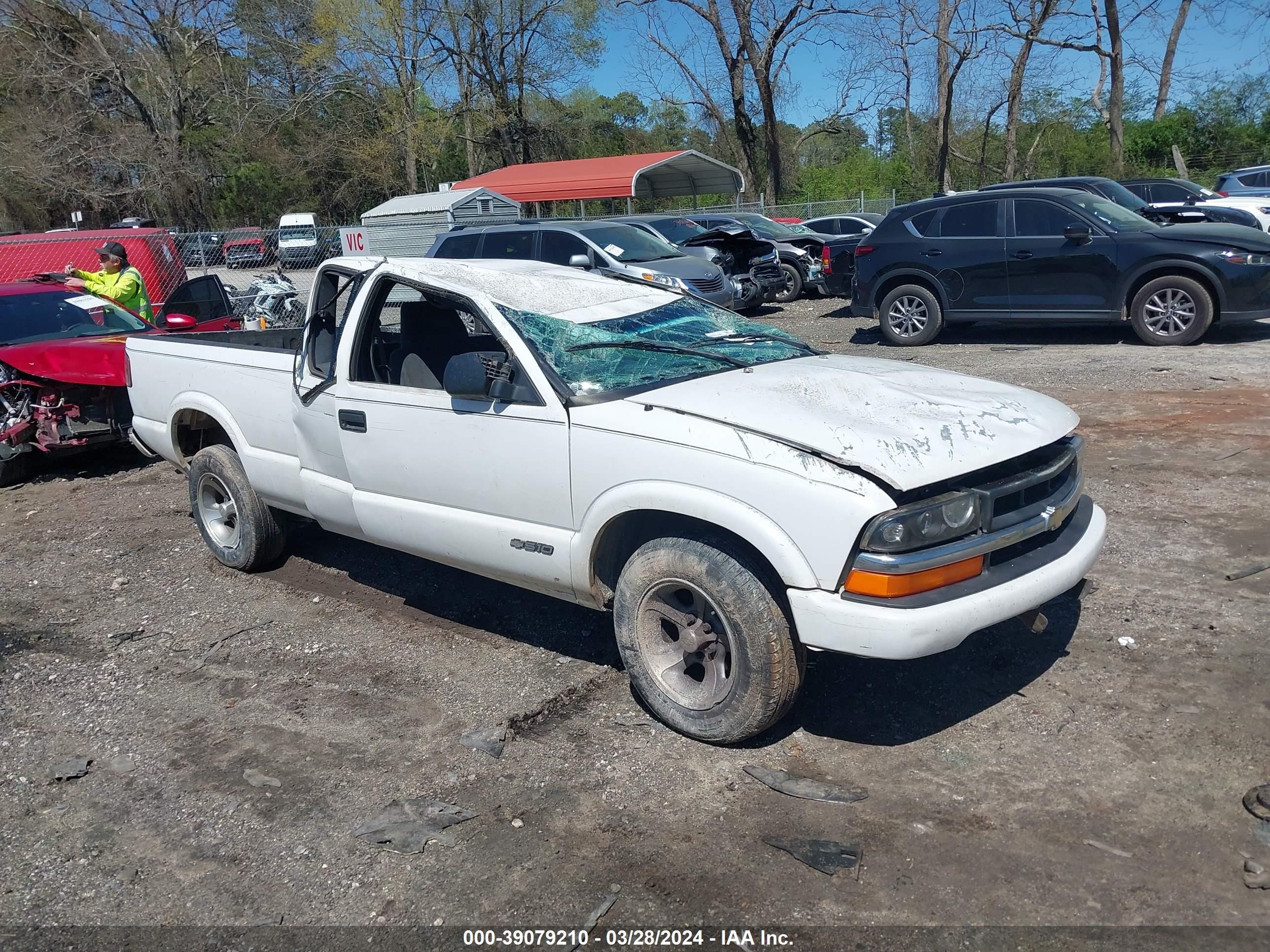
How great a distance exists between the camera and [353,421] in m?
4.86

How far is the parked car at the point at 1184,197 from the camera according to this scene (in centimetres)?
1833

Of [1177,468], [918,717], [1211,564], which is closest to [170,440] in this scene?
[918,717]

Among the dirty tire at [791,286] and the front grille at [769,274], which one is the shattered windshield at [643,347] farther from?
A: the dirty tire at [791,286]

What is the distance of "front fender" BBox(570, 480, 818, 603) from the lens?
3.45m

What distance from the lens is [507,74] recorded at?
4528 centimetres

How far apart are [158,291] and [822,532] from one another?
13.9 m

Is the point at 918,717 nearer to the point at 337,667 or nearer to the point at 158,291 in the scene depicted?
the point at 337,667

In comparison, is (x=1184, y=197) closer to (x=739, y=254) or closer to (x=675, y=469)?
(x=739, y=254)

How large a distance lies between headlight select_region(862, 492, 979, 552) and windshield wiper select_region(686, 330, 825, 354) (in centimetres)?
156

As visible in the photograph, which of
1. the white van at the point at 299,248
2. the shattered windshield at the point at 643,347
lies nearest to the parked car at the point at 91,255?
the white van at the point at 299,248

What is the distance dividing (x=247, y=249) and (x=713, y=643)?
21.8 meters

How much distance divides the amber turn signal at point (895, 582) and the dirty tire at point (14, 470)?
25.3 ft

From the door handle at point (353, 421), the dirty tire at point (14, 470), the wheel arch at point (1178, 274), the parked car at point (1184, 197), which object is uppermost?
the parked car at point (1184, 197)

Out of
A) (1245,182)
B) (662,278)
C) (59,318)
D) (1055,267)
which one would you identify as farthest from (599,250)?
(1245,182)
